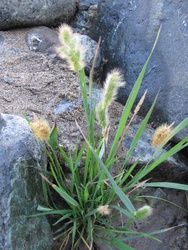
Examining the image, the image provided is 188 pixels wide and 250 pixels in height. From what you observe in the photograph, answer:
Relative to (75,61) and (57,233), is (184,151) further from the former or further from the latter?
(75,61)

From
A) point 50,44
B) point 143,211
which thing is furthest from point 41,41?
point 143,211

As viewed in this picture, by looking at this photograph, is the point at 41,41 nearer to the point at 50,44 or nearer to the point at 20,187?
the point at 50,44

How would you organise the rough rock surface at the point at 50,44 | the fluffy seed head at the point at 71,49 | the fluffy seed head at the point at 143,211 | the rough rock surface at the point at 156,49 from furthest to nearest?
1. the rough rock surface at the point at 50,44
2. the rough rock surface at the point at 156,49
3. the fluffy seed head at the point at 71,49
4. the fluffy seed head at the point at 143,211

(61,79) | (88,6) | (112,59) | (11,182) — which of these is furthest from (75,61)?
(88,6)

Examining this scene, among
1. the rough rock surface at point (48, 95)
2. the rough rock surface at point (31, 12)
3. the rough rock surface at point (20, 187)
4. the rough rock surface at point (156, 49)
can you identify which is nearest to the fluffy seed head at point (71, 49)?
the rough rock surface at point (20, 187)

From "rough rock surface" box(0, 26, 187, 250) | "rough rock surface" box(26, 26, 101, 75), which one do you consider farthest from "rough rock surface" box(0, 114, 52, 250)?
"rough rock surface" box(26, 26, 101, 75)

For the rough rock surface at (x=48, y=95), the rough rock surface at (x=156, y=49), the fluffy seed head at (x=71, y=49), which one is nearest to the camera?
the fluffy seed head at (x=71, y=49)

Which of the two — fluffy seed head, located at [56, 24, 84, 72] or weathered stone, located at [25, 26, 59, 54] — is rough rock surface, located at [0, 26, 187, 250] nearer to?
weathered stone, located at [25, 26, 59, 54]

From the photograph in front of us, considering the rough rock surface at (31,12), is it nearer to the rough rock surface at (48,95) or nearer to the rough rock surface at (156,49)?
the rough rock surface at (48,95)
